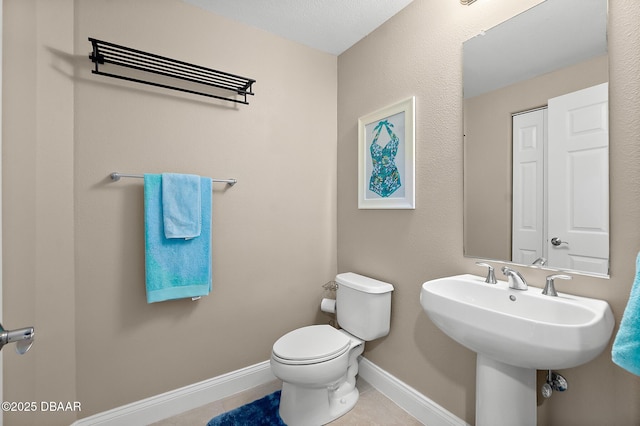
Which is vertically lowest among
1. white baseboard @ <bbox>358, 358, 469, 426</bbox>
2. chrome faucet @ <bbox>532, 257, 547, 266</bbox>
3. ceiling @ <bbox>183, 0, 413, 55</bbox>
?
white baseboard @ <bbox>358, 358, 469, 426</bbox>

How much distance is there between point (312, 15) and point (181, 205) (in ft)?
4.58

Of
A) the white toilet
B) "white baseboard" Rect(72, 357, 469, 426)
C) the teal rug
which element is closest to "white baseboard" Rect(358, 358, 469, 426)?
"white baseboard" Rect(72, 357, 469, 426)

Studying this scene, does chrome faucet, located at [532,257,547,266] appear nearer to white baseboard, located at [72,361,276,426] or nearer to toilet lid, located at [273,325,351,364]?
toilet lid, located at [273,325,351,364]

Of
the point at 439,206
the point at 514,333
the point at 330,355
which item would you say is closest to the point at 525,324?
the point at 514,333

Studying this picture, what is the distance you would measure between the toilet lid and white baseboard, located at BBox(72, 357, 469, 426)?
470 mm

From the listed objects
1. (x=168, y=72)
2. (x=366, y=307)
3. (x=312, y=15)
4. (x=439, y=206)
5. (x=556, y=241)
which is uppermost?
(x=312, y=15)

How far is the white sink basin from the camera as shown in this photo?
84cm

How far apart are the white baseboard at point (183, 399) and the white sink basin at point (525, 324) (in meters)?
1.34

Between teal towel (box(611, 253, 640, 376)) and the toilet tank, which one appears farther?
the toilet tank

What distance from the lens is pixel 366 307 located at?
5.73ft

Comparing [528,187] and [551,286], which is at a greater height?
[528,187]

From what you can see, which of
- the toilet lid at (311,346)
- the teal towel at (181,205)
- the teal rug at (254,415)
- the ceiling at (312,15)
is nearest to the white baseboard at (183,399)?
the teal rug at (254,415)

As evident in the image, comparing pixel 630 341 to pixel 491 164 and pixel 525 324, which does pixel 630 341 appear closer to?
pixel 525 324

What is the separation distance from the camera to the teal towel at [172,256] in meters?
1.51
